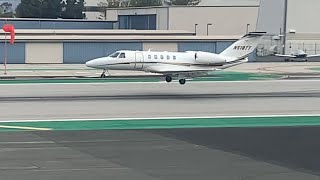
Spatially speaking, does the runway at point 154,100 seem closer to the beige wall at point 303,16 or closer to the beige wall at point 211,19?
the beige wall at point 211,19

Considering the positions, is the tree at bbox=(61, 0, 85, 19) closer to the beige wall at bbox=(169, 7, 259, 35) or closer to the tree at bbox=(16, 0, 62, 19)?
the tree at bbox=(16, 0, 62, 19)

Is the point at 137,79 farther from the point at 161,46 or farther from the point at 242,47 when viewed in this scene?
the point at 161,46

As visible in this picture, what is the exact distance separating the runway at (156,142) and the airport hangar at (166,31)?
34382 millimetres

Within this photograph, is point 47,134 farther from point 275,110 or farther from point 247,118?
point 275,110

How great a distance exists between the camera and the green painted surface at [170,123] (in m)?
23.1

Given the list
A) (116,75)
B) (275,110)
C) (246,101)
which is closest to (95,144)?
(275,110)

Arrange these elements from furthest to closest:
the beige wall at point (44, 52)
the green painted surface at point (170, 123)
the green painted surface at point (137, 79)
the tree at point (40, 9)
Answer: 1. the tree at point (40, 9)
2. the beige wall at point (44, 52)
3. the green painted surface at point (137, 79)
4. the green painted surface at point (170, 123)

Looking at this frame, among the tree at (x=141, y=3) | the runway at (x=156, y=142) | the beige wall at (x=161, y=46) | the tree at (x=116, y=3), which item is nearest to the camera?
the runway at (x=156, y=142)

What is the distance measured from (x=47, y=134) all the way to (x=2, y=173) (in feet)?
22.4

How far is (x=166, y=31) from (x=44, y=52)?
1936 centimetres

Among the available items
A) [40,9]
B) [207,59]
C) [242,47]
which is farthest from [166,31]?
[40,9]

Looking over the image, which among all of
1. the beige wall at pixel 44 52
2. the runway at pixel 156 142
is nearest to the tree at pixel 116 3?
the beige wall at pixel 44 52

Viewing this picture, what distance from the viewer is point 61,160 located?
609 inches

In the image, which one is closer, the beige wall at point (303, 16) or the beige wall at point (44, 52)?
the beige wall at point (44, 52)
